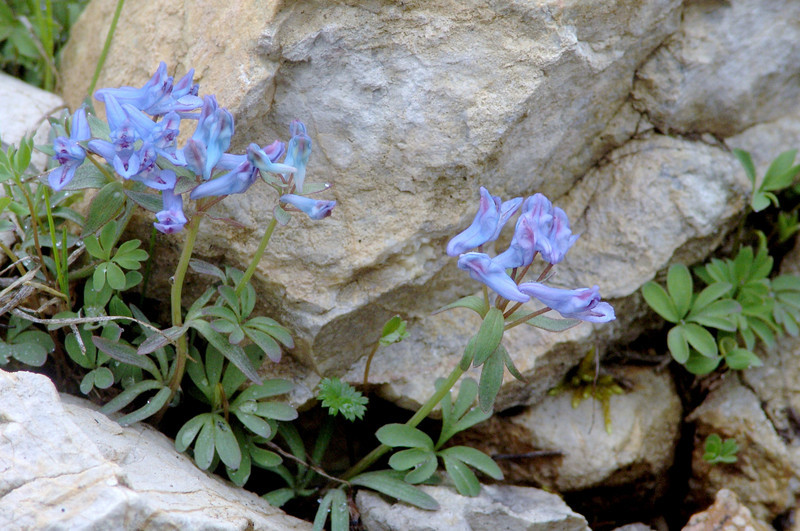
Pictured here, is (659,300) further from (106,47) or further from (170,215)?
→ (106,47)

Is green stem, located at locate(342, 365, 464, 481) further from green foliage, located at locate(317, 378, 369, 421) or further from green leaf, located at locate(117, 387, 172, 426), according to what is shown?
green leaf, located at locate(117, 387, 172, 426)

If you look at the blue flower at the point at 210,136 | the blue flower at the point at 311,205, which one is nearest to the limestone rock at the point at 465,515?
the blue flower at the point at 311,205

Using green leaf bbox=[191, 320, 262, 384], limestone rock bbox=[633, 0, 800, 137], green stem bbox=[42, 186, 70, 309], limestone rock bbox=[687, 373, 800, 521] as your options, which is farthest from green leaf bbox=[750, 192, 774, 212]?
green stem bbox=[42, 186, 70, 309]

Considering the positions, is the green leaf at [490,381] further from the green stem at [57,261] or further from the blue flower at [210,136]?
the green stem at [57,261]

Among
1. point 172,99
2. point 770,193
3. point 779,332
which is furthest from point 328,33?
point 779,332

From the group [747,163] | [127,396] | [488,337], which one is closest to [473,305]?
[488,337]

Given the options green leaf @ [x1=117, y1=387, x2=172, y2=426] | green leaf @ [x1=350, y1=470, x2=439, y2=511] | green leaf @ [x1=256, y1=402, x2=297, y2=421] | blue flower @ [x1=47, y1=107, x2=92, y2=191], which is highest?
blue flower @ [x1=47, y1=107, x2=92, y2=191]
